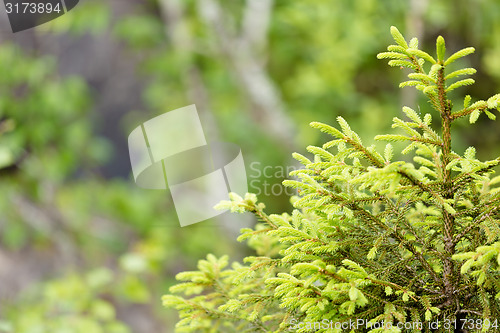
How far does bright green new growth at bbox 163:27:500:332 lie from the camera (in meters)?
0.87

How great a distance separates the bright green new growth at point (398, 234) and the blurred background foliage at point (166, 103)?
261 cm

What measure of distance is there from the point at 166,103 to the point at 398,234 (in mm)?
4339

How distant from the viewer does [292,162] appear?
3738 millimetres

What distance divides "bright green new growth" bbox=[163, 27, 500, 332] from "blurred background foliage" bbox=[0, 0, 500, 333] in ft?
8.56

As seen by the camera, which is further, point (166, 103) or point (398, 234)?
point (166, 103)

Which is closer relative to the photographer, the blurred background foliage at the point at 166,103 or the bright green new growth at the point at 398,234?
the bright green new growth at the point at 398,234

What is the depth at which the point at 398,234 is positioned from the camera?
973 mm

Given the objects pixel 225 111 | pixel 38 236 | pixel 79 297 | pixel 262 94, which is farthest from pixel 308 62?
pixel 38 236

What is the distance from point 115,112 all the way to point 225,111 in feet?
4.54

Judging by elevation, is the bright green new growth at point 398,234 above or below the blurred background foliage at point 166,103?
below

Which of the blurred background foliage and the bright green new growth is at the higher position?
the blurred background foliage

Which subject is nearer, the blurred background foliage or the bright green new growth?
the bright green new growth

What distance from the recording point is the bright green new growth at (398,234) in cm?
87

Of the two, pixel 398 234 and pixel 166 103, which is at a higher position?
pixel 166 103
